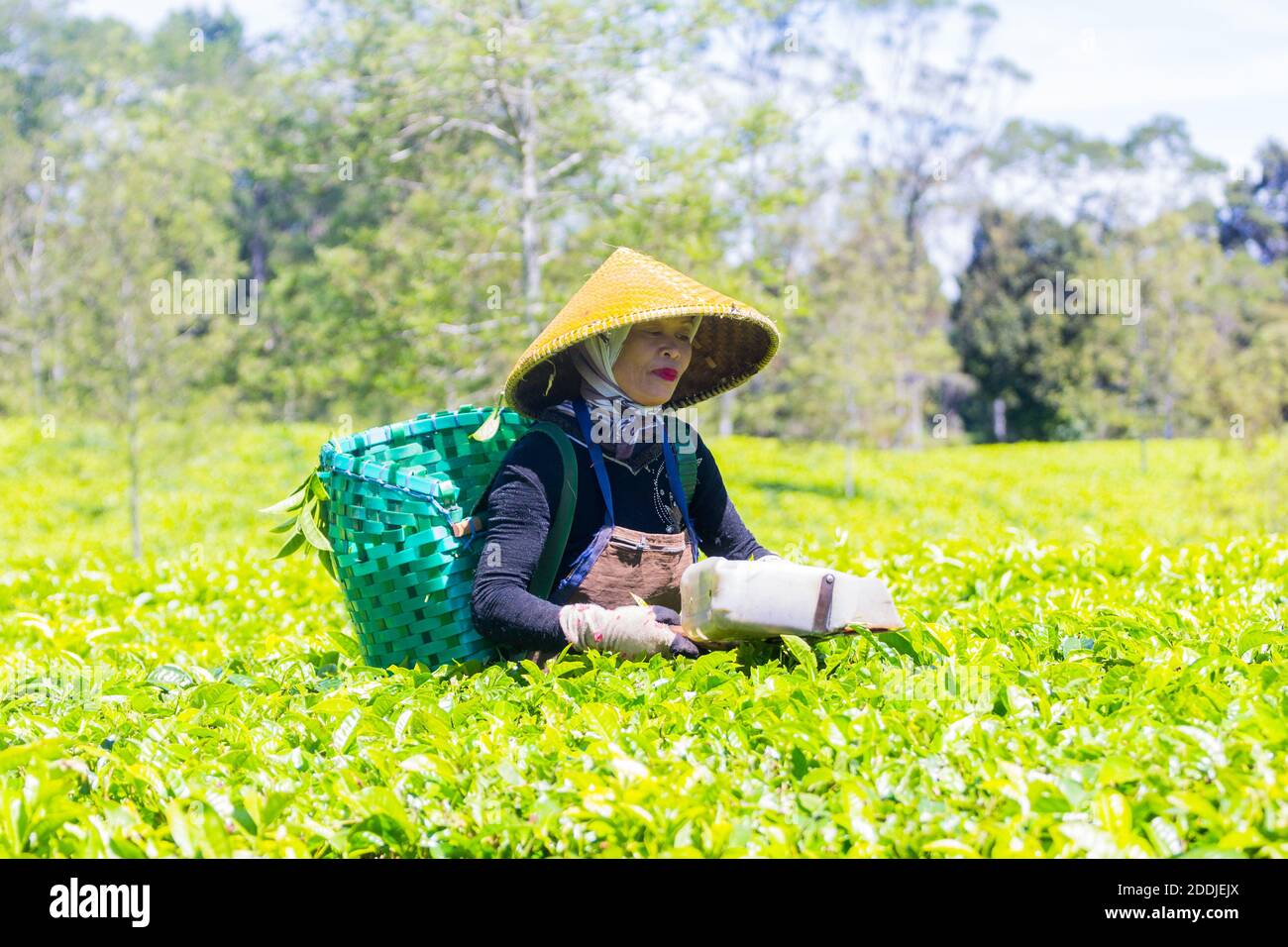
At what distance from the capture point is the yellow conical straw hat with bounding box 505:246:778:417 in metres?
3.71

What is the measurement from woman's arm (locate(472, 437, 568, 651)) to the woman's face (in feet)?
1.03

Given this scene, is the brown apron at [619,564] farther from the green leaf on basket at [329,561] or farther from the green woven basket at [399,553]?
the green leaf on basket at [329,561]

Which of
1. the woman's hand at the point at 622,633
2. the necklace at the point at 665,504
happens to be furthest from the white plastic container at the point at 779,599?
the necklace at the point at 665,504

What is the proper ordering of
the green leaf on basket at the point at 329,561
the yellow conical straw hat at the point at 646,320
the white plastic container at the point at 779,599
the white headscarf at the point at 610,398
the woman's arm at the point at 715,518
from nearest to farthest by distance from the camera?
the white plastic container at the point at 779,599, the yellow conical straw hat at the point at 646,320, the white headscarf at the point at 610,398, the green leaf on basket at the point at 329,561, the woman's arm at the point at 715,518

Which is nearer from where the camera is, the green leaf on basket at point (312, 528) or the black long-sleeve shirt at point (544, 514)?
the black long-sleeve shirt at point (544, 514)

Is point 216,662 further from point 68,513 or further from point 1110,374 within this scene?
point 1110,374

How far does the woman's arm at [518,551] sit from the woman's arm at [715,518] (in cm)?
57

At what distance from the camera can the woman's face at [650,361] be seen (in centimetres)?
386

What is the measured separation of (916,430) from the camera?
36.9 metres

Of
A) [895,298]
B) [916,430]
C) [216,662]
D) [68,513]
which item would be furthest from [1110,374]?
[216,662]

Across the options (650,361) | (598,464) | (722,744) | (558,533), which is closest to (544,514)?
(558,533)

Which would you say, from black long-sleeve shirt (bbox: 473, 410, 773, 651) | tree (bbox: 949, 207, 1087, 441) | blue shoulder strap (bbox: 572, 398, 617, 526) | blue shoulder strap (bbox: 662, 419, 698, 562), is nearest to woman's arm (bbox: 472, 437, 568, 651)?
black long-sleeve shirt (bbox: 473, 410, 773, 651)

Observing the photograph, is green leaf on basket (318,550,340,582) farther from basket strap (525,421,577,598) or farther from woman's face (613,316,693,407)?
woman's face (613,316,693,407)
